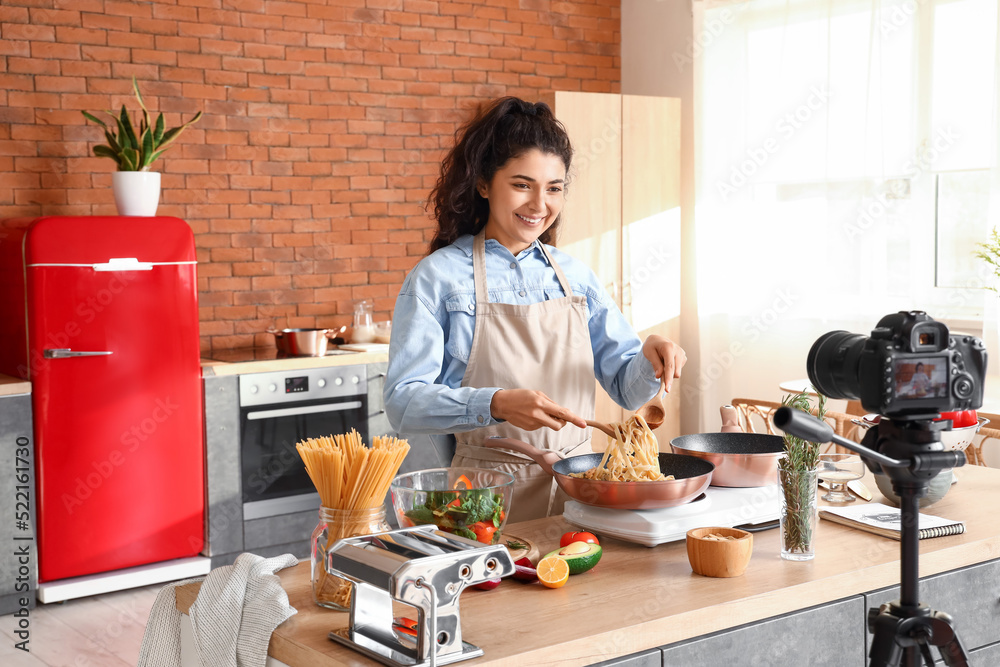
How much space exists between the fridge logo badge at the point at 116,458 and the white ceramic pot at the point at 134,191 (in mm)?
815

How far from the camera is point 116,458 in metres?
4.08

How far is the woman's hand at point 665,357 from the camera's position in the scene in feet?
7.38

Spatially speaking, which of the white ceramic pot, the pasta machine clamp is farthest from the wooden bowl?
the white ceramic pot

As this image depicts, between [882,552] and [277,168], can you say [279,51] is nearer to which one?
[277,168]

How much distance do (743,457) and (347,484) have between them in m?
0.87

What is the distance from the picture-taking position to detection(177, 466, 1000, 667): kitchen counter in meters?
1.39

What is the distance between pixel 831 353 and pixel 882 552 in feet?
1.93

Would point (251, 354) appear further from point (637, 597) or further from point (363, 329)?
point (637, 597)

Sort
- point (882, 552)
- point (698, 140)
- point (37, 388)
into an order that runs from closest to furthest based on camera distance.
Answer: point (882, 552) < point (37, 388) < point (698, 140)

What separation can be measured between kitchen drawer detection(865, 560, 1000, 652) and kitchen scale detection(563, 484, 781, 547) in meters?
0.27

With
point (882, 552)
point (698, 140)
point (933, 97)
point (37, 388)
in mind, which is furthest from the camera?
point (698, 140)

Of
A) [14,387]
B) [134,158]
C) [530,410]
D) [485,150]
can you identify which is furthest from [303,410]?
[530,410]

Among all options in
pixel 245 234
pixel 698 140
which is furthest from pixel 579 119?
pixel 245 234

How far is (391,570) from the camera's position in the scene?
125 centimetres
